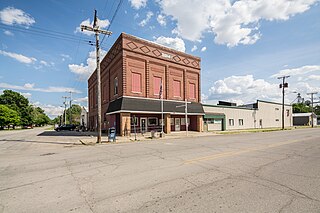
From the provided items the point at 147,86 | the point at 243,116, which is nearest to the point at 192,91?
the point at 147,86

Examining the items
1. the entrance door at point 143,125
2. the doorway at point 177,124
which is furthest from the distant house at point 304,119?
the entrance door at point 143,125

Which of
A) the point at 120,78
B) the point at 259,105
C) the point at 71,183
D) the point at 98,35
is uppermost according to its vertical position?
the point at 98,35

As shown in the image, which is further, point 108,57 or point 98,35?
point 108,57

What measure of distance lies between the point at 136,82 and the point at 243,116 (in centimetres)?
2638

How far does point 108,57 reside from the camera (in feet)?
95.3

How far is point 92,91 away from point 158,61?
2333 cm

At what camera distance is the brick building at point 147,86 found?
22734 mm

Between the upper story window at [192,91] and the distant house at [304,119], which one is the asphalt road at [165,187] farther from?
the distant house at [304,119]

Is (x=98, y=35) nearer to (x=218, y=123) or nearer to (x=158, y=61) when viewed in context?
(x=158, y=61)

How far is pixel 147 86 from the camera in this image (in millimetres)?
24484

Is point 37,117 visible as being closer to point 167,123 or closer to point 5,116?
point 5,116

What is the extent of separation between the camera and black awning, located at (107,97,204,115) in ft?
71.3

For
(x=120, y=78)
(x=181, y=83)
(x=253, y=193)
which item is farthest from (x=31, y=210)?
(x=181, y=83)

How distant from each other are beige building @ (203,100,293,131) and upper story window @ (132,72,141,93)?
529 inches
